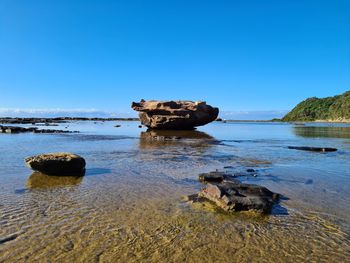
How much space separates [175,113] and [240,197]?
39283 mm

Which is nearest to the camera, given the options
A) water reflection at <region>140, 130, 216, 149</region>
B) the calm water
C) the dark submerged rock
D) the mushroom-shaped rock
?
the calm water

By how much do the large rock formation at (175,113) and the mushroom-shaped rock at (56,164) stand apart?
34745 millimetres

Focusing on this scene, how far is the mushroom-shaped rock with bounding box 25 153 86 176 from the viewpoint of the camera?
12766mm

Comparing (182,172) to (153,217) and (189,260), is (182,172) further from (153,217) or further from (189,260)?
(189,260)

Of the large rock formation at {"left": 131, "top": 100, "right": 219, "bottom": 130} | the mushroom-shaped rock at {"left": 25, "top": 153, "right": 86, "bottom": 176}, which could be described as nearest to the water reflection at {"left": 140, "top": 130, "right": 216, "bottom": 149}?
the large rock formation at {"left": 131, "top": 100, "right": 219, "bottom": 130}

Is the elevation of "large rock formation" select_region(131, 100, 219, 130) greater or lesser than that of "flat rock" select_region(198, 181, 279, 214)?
greater

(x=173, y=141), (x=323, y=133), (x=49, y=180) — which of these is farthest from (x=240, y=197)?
(x=323, y=133)

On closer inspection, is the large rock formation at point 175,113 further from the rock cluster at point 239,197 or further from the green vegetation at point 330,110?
the green vegetation at point 330,110

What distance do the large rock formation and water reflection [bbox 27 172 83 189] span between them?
35296 mm

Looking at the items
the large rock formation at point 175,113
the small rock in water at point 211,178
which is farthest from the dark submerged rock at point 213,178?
the large rock formation at point 175,113

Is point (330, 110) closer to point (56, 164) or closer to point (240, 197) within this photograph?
point (56, 164)

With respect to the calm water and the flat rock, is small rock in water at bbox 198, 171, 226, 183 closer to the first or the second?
the calm water

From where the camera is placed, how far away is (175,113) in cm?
4766

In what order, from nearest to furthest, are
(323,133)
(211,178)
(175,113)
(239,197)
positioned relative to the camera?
(239,197) < (211,178) < (175,113) < (323,133)
